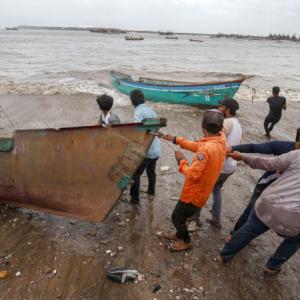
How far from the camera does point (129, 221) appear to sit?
14.3 feet

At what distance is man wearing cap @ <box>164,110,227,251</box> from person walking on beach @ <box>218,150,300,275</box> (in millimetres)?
268

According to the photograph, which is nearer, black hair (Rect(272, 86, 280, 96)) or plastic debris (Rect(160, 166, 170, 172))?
plastic debris (Rect(160, 166, 170, 172))

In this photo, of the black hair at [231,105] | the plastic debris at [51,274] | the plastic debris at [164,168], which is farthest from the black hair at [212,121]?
the plastic debris at [164,168]

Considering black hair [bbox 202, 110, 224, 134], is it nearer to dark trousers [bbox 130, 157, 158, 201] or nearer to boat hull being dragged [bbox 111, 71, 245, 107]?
dark trousers [bbox 130, 157, 158, 201]

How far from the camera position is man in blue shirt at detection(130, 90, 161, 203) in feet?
13.0

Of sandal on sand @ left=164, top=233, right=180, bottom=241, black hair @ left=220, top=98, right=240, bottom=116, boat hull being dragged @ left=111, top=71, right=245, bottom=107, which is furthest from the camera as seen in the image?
boat hull being dragged @ left=111, top=71, right=245, bottom=107

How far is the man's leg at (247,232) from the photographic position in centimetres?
302

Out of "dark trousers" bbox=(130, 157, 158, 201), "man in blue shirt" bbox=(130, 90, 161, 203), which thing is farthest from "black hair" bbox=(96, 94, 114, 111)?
"dark trousers" bbox=(130, 157, 158, 201)

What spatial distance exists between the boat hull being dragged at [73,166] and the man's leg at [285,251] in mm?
1785

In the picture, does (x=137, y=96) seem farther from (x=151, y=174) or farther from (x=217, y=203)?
(x=217, y=203)

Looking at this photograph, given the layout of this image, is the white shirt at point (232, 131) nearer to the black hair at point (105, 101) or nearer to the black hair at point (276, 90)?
the black hair at point (105, 101)

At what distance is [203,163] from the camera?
2875mm

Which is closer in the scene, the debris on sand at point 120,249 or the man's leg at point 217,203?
the debris on sand at point 120,249

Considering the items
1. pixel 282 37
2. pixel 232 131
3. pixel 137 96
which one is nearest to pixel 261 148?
pixel 232 131
